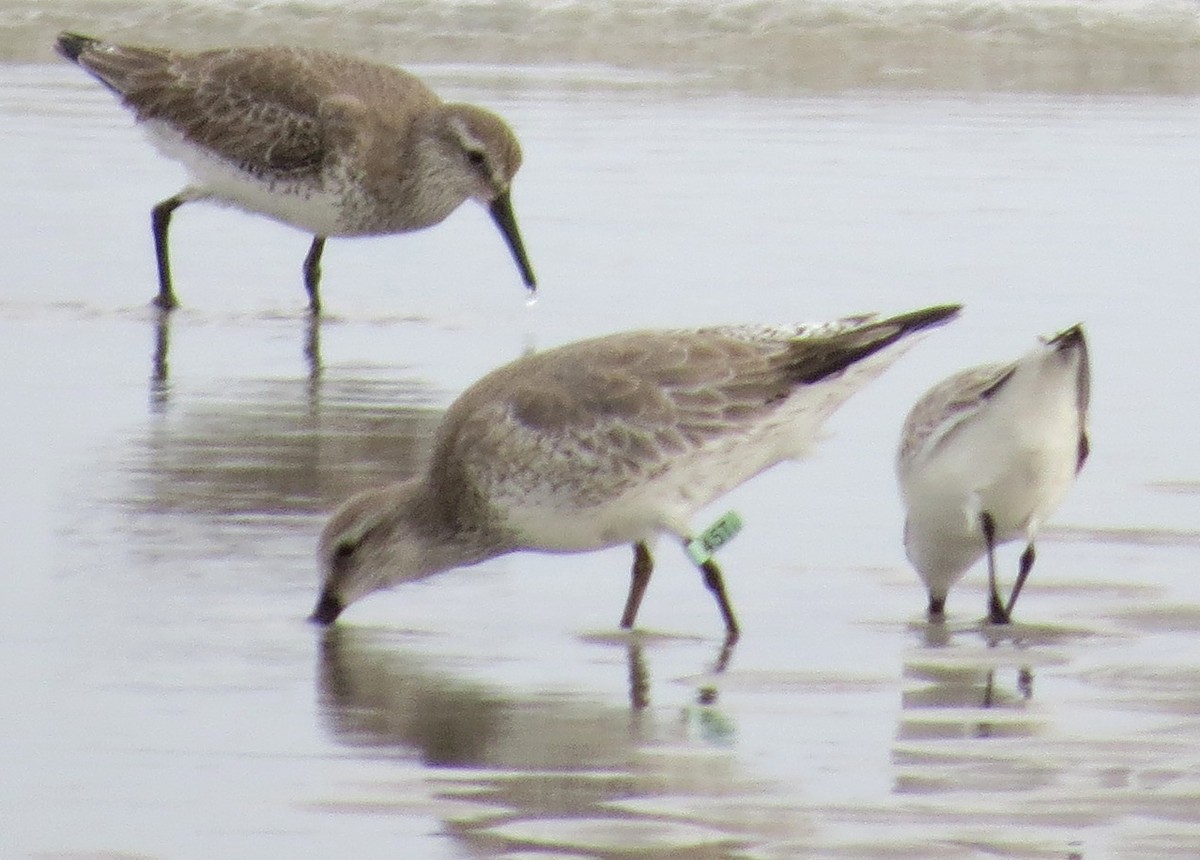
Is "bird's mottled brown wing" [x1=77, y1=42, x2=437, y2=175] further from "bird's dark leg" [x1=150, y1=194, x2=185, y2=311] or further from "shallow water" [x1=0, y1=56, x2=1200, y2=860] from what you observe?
"shallow water" [x1=0, y1=56, x2=1200, y2=860]

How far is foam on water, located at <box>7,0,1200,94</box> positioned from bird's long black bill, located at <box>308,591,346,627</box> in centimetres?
1498

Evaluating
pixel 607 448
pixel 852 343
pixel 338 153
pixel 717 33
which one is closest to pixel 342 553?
pixel 607 448

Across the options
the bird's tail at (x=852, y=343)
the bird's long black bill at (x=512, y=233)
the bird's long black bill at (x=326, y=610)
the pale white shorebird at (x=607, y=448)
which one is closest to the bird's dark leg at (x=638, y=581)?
the pale white shorebird at (x=607, y=448)

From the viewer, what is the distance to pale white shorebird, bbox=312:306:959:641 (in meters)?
6.76

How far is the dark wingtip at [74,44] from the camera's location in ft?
45.2

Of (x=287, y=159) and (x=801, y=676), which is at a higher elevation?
(x=287, y=159)

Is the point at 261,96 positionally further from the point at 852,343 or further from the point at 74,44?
the point at 852,343

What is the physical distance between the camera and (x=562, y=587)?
7227 millimetres

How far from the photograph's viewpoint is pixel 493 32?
74.9 ft

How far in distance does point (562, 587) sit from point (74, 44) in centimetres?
766

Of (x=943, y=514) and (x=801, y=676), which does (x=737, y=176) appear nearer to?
(x=943, y=514)

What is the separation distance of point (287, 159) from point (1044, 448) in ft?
19.1

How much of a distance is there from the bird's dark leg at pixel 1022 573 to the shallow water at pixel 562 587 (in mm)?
84

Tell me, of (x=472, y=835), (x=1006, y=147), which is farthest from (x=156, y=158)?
(x=472, y=835)
